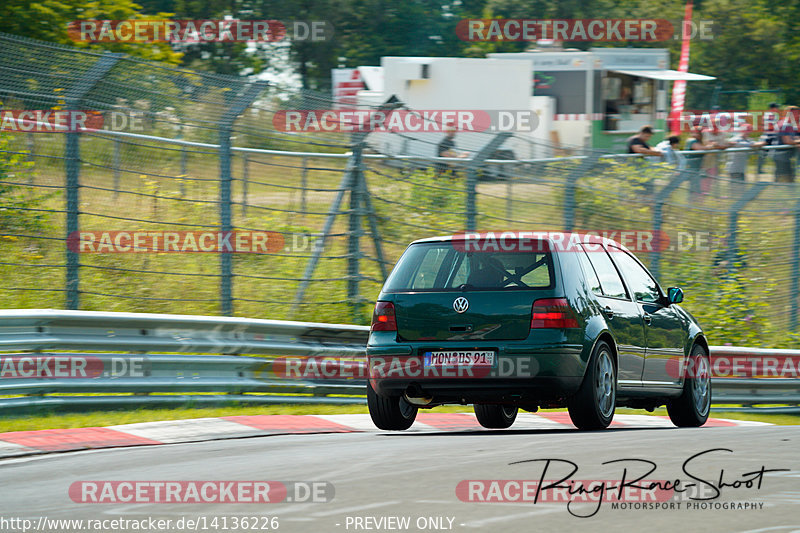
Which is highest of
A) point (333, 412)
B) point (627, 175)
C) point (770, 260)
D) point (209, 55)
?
point (209, 55)

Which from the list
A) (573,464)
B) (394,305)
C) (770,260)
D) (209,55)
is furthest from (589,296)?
(209,55)

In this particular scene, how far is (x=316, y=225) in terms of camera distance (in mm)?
13891

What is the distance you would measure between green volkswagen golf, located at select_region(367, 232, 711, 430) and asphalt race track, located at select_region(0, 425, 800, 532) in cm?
33

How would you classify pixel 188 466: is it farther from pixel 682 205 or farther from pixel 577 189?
pixel 682 205

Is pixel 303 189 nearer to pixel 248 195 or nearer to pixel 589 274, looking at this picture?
pixel 248 195

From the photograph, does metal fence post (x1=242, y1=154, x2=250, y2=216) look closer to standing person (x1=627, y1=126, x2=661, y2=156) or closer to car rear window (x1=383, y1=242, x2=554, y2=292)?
car rear window (x1=383, y1=242, x2=554, y2=292)

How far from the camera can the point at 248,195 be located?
13.4 m

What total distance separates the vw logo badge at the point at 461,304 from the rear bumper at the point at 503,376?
290mm

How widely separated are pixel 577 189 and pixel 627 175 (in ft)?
3.79

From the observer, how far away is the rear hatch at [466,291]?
914cm

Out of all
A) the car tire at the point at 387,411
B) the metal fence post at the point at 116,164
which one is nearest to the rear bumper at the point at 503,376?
the car tire at the point at 387,411

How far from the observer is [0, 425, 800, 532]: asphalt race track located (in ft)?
19.4

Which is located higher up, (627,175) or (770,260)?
(627,175)

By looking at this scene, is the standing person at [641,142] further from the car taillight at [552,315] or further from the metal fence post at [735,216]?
the car taillight at [552,315]
